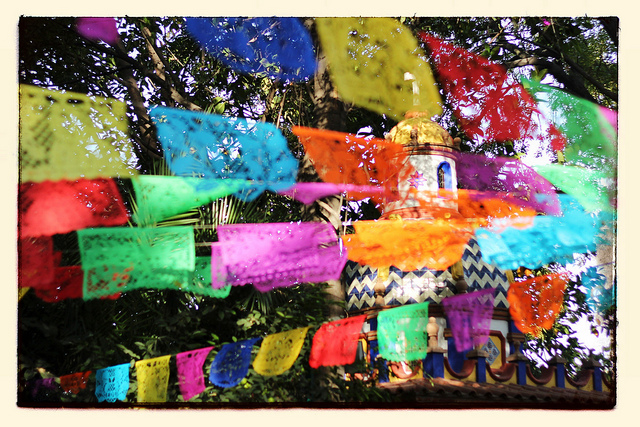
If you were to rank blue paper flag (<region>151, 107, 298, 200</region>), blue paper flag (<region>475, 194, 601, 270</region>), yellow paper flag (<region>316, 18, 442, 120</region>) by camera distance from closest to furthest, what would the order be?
blue paper flag (<region>475, 194, 601, 270</region>)
blue paper flag (<region>151, 107, 298, 200</region>)
yellow paper flag (<region>316, 18, 442, 120</region>)

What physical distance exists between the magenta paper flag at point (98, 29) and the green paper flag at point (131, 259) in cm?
125

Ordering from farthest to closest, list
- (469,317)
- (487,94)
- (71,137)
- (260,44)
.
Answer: (487,94) → (260,44) → (469,317) → (71,137)

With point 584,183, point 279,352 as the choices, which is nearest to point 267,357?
point 279,352

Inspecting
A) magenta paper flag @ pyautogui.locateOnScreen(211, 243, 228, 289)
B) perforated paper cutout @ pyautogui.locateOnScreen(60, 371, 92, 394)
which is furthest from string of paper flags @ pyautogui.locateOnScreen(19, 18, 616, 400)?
perforated paper cutout @ pyautogui.locateOnScreen(60, 371, 92, 394)

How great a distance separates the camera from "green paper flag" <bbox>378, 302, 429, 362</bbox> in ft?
13.5

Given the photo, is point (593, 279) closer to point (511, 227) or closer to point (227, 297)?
point (511, 227)

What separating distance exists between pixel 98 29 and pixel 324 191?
1.75m

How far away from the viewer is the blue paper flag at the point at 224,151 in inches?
170

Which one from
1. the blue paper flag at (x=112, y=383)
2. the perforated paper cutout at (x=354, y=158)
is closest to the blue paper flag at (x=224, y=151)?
the perforated paper cutout at (x=354, y=158)

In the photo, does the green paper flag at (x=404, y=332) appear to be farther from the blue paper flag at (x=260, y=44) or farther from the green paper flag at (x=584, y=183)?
the blue paper flag at (x=260, y=44)

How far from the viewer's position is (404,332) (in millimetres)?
4203

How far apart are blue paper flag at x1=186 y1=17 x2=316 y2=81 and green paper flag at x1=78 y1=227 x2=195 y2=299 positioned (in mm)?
1260

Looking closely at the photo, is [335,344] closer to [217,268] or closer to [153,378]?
[217,268]

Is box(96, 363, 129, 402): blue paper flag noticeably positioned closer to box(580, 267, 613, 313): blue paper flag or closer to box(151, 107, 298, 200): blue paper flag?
box(151, 107, 298, 200): blue paper flag
